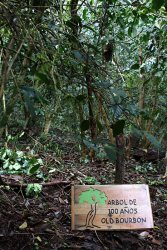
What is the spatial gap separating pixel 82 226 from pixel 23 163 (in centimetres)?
122

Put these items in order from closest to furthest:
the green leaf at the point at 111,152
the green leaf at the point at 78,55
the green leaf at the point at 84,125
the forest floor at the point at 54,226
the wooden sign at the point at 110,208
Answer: the green leaf at the point at 111,152, the green leaf at the point at 84,125, the green leaf at the point at 78,55, the forest floor at the point at 54,226, the wooden sign at the point at 110,208

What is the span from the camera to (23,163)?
3418mm

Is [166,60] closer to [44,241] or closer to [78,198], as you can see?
[78,198]

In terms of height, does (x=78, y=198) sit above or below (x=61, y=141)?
below

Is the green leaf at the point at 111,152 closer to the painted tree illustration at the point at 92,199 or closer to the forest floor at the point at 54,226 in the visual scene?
the forest floor at the point at 54,226

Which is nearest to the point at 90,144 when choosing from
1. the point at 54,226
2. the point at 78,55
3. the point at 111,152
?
the point at 111,152

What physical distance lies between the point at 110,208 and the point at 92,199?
15cm

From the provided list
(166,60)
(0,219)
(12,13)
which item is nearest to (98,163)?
(166,60)

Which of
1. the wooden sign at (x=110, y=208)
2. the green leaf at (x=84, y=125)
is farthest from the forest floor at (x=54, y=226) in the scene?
the green leaf at (x=84, y=125)

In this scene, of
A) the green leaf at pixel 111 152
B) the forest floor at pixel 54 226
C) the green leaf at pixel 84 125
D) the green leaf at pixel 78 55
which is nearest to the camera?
the green leaf at pixel 111 152

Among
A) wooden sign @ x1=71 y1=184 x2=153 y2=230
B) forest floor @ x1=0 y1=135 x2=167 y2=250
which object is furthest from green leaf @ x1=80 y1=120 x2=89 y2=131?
wooden sign @ x1=71 y1=184 x2=153 y2=230

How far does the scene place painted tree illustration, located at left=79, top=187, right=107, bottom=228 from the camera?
2436 mm

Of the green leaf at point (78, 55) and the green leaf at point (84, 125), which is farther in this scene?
the green leaf at point (78, 55)

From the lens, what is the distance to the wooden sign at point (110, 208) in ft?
7.99
